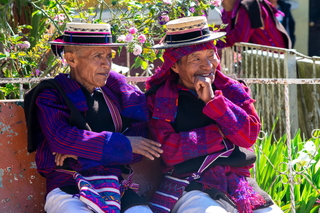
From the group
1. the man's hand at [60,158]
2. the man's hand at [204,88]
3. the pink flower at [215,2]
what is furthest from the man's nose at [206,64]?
the pink flower at [215,2]

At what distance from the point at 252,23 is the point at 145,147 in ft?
14.5

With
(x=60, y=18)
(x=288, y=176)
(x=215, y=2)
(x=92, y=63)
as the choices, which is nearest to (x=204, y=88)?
(x=92, y=63)

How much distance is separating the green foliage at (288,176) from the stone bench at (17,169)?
1.65 meters

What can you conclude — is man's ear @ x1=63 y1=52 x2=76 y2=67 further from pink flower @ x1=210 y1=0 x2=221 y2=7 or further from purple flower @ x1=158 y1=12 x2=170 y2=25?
pink flower @ x1=210 y1=0 x2=221 y2=7

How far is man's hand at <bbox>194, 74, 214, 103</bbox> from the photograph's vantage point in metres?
2.99

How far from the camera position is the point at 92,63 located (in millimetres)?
3021

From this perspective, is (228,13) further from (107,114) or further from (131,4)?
(107,114)

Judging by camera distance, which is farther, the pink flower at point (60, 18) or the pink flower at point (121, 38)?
the pink flower at point (60, 18)

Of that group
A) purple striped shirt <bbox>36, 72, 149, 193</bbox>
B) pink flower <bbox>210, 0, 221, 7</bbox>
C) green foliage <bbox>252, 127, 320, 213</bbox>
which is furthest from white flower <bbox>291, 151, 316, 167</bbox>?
pink flower <bbox>210, 0, 221, 7</bbox>

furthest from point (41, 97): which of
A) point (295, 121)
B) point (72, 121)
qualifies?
point (295, 121)

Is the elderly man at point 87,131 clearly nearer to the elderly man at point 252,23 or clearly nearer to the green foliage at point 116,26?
the green foliage at point 116,26

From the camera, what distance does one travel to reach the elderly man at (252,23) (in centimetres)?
684

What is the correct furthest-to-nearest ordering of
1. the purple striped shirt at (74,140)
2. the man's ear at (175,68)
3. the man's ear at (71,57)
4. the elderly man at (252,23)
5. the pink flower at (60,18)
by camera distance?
1. the elderly man at (252,23)
2. the pink flower at (60,18)
3. the man's ear at (175,68)
4. the man's ear at (71,57)
5. the purple striped shirt at (74,140)

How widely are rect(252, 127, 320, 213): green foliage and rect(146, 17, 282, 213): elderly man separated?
793 mm
